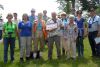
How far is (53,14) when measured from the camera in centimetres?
1584

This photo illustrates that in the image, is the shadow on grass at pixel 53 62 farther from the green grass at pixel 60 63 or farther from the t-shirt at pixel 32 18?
the t-shirt at pixel 32 18

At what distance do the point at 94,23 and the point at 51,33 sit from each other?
200 centimetres

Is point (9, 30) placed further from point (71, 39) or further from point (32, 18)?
point (71, 39)

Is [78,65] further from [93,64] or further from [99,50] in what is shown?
[99,50]

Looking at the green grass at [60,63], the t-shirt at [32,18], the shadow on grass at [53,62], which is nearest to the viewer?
the green grass at [60,63]

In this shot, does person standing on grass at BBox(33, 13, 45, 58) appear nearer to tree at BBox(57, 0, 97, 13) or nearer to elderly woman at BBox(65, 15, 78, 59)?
elderly woman at BBox(65, 15, 78, 59)

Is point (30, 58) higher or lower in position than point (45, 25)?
lower

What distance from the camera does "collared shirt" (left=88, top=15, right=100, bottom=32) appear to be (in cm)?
1614

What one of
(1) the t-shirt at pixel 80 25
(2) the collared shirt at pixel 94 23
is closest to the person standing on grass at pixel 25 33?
(1) the t-shirt at pixel 80 25

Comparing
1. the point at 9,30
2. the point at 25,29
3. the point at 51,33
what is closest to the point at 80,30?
the point at 51,33

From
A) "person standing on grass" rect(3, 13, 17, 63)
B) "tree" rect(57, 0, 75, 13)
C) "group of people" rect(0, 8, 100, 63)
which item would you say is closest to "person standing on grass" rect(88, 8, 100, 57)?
"group of people" rect(0, 8, 100, 63)

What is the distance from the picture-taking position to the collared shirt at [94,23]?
16.1m

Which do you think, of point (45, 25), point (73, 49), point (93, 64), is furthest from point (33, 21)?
point (93, 64)

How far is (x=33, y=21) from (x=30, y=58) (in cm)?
179
